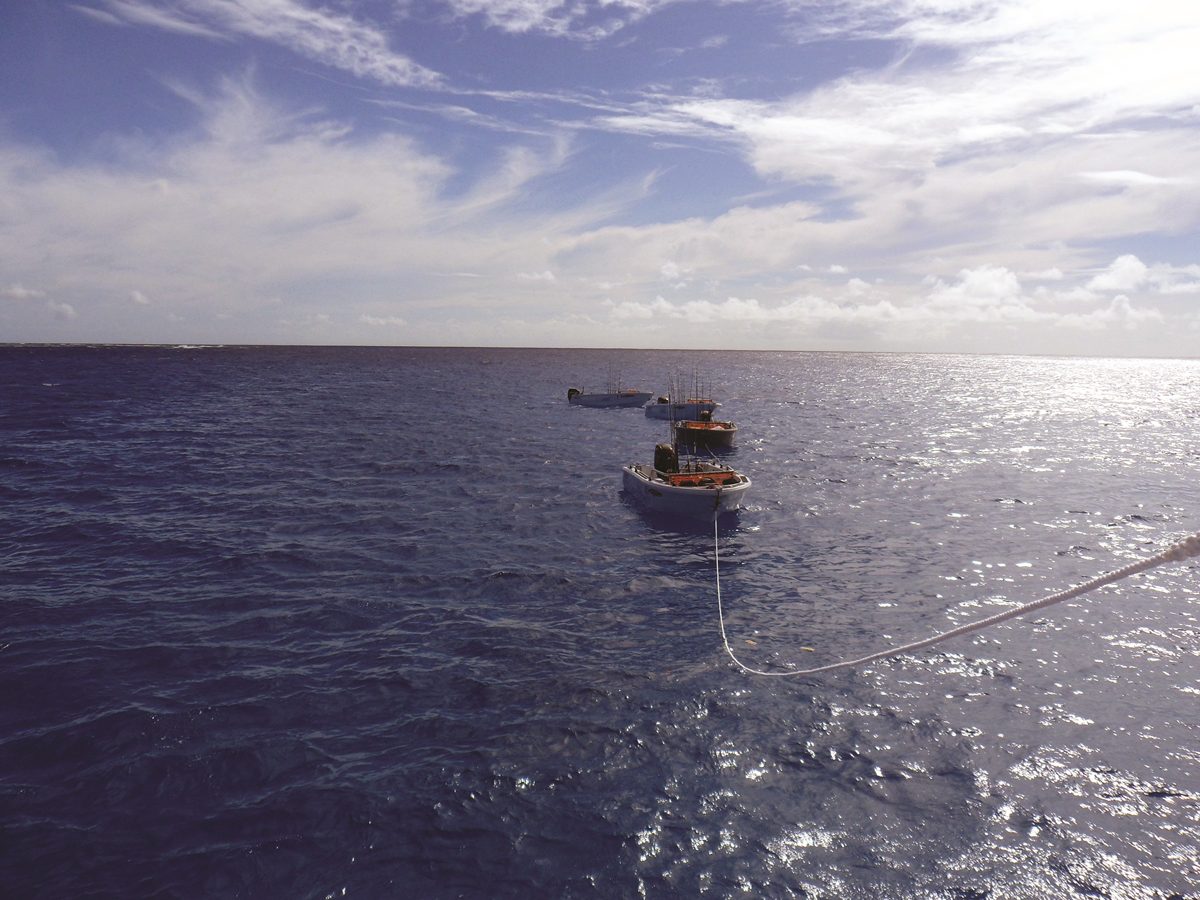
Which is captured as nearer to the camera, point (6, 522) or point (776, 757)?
point (776, 757)

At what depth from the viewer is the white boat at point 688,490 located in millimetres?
31953

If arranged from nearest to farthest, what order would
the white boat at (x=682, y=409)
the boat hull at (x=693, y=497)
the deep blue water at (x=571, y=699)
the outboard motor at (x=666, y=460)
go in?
the deep blue water at (x=571, y=699) < the boat hull at (x=693, y=497) < the outboard motor at (x=666, y=460) < the white boat at (x=682, y=409)

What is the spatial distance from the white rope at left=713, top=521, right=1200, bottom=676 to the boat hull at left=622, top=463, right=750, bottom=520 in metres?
3.38

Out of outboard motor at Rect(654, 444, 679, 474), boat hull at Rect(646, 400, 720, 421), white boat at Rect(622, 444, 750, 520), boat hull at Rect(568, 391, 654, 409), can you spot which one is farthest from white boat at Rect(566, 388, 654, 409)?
white boat at Rect(622, 444, 750, 520)

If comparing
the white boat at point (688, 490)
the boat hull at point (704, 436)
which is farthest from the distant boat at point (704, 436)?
the white boat at point (688, 490)

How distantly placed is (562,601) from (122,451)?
42832 millimetres

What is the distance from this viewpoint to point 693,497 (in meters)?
32.1

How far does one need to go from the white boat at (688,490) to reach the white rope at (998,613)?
11.4 ft

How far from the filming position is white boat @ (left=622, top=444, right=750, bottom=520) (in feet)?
105

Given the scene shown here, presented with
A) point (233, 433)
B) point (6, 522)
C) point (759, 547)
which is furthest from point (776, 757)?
point (233, 433)

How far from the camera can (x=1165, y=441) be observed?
68.9 metres

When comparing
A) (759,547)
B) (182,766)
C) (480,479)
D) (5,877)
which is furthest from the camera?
(480,479)

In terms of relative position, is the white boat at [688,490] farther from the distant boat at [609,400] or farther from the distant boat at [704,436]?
the distant boat at [609,400]

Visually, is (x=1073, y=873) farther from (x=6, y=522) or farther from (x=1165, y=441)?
(x=1165, y=441)
